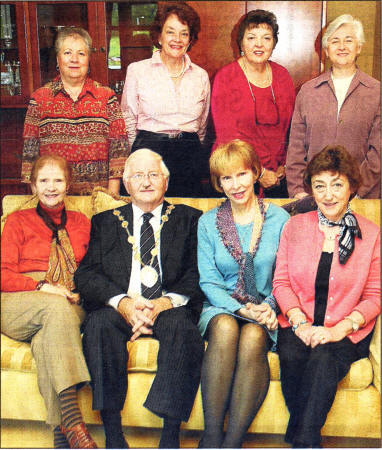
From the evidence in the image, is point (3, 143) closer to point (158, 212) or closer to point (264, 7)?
point (158, 212)

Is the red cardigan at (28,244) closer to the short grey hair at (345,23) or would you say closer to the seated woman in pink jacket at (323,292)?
the seated woman in pink jacket at (323,292)

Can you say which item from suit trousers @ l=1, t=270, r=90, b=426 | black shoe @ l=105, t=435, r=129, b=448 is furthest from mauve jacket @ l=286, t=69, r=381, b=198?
black shoe @ l=105, t=435, r=129, b=448

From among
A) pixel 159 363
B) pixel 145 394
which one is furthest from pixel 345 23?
pixel 145 394

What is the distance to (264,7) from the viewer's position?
2385mm

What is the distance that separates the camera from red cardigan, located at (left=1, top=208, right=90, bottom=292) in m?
2.27

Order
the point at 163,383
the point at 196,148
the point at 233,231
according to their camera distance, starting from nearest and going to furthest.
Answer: the point at 163,383
the point at 233,231
the point at 196,148

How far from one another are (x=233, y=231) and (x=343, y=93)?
2.61ft

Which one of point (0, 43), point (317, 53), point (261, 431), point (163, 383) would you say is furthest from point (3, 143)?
point (261, 431)

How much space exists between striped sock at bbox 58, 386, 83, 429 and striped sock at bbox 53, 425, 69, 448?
7cm

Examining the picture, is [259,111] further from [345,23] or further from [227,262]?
[227,262]

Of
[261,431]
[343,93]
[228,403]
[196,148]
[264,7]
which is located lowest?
[261,431]

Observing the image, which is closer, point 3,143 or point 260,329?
point 260,329

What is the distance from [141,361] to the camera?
7.18 ft

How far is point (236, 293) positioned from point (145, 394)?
22.2 inches
